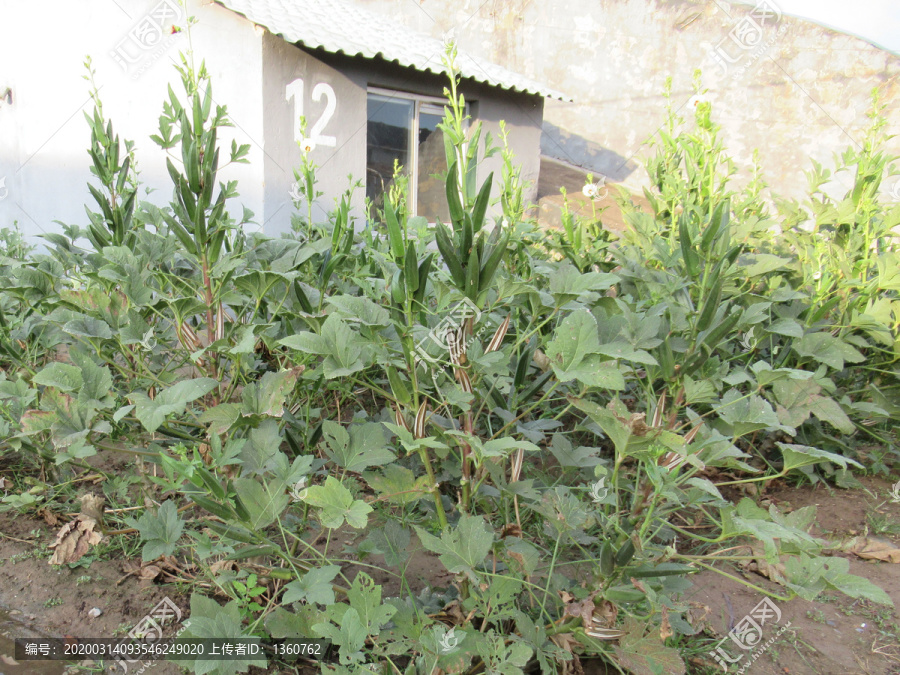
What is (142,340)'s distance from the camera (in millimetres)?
1417

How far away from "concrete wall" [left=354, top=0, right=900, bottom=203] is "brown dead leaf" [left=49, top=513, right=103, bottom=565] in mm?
10121

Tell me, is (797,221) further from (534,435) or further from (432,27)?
(432,27)

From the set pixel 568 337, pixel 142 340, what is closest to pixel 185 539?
pixel 142 340

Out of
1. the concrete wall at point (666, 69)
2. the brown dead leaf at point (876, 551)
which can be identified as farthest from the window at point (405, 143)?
the brown dead leaf at point (876, 551)

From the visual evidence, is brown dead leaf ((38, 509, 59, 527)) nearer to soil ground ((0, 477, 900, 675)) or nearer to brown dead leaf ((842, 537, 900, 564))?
soil ground ((0, 477, 900, 675))

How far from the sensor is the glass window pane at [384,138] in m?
6.43

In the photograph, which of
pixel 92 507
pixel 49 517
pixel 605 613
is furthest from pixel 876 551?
pixel 49 517

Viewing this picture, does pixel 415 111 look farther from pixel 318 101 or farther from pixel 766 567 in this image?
pixel 766 567

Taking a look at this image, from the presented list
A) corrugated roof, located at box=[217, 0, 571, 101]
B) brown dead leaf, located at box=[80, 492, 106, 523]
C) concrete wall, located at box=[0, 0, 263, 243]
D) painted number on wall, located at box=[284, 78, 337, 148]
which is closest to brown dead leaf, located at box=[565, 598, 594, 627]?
brown dead leaf, located at box=[80, 492, 106, 523]

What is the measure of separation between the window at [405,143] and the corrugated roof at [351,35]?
1.68 ft

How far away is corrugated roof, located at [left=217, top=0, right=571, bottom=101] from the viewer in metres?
5.20

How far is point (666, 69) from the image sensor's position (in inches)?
437

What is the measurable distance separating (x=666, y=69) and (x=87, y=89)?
961cm

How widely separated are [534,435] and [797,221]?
2122 mm
